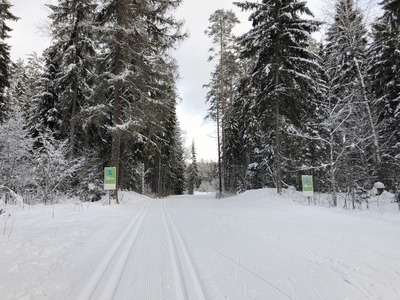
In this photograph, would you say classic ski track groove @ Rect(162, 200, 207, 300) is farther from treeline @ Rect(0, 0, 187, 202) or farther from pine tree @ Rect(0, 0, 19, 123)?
pine tree @ Rect(0, 0, 19, 123)

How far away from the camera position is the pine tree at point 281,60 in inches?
449

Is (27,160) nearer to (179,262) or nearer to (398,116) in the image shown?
(179,262)

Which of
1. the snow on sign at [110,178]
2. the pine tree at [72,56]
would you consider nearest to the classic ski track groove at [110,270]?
the snow on sign at [110,178]

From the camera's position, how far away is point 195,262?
3.06 m

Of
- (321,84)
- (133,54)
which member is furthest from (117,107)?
(321,84)

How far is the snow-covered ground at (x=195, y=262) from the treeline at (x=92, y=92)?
6.68 metres

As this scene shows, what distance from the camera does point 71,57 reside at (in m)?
13.0

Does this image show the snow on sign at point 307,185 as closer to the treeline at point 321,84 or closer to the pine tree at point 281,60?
the treeline at point 321,84

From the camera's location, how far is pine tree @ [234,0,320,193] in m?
11.4

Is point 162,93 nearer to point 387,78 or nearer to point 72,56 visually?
point 72,56

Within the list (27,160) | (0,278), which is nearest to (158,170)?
(27,160)

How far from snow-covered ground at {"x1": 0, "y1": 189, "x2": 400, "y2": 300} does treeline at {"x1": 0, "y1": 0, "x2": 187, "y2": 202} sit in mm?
6678

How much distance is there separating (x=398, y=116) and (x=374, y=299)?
1482cm

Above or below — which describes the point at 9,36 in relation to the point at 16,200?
above
